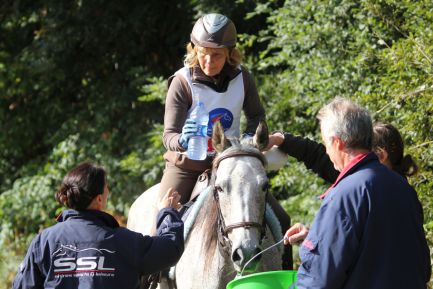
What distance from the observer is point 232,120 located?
6434mm

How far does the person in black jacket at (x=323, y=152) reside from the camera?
4.68 meters

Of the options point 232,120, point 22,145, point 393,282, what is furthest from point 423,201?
point 22,145

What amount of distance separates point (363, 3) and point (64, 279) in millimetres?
5448

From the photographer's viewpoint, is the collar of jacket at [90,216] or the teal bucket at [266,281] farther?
the collar of jacket at [90,216]

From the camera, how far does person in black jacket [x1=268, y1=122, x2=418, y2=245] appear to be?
184 inches

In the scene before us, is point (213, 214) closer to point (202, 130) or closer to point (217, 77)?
point (202, 130)

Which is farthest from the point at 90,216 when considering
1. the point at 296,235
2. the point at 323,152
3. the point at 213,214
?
the point at 323,152

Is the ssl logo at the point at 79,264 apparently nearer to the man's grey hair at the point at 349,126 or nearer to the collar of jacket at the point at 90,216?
the collar of jacket at the point at 90,216

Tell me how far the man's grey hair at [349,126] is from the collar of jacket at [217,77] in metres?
2.29

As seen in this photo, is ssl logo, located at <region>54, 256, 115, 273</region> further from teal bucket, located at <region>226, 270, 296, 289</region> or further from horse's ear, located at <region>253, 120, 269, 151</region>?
horse's ear, located at <region>253, 120, 269, 151</region>

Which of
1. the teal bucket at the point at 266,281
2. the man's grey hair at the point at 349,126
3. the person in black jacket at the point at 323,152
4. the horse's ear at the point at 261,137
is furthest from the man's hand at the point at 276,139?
the man's grey hair at the point at 349,126

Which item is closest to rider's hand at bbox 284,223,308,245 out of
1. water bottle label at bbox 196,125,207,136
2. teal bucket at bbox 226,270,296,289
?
teal bucket at bbox 226,270,296,289

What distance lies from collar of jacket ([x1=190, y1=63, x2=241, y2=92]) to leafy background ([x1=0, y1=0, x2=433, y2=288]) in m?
3.03

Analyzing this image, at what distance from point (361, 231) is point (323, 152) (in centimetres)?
225
